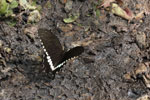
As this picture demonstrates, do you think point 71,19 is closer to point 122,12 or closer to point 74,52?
point 122,12

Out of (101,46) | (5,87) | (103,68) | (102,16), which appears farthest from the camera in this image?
(102,16)

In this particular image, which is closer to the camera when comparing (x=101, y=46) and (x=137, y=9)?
(x=101, y=46)

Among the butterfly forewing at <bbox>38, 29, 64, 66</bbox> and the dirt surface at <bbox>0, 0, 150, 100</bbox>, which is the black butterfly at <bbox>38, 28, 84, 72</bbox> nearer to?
the butterfly forewing at <bbox>38, 29, 64, 66</bbox>

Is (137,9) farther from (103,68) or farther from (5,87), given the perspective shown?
(5,87)

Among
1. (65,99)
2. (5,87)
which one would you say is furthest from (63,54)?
(5,87)

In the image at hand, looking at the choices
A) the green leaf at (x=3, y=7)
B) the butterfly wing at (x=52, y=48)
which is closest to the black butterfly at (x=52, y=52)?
the butterfly wing at (x=52, y=48)

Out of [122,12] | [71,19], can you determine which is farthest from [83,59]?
[122,12]
